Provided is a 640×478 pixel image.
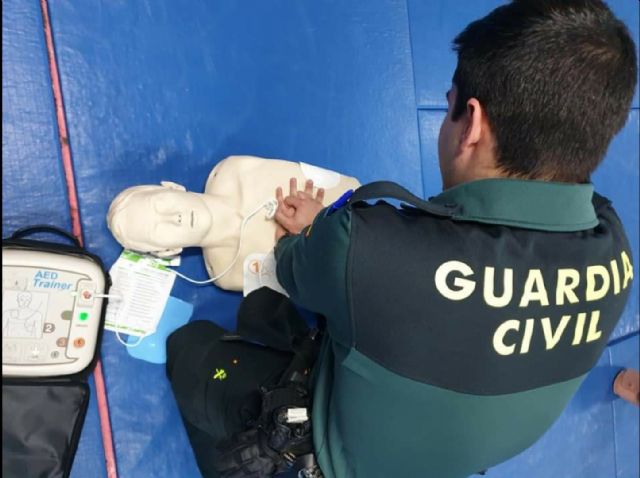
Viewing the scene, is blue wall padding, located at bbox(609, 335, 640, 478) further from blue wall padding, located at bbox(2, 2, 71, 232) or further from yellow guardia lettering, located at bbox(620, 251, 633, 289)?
blue wall padding, located at bbox(2, 2, 71, 232)

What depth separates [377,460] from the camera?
30.1 inches

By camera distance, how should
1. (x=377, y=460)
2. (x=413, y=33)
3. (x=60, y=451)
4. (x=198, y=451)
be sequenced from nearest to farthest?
(x=377, y=460)
(x=60, y=451)
(x=198, y=451)
(x=413, y=33)

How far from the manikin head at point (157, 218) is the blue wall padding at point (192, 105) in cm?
10

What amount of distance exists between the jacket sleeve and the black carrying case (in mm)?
433

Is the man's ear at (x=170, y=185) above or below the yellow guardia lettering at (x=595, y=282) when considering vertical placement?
above

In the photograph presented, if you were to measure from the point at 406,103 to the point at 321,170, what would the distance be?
41cm

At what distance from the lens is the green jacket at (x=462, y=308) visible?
2.00 feet

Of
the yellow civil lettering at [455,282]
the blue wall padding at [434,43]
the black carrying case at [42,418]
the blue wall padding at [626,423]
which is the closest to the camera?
the yellow civil lettering at [455,282]

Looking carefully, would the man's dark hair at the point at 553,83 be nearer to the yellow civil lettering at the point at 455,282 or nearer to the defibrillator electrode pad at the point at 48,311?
the yellow civil lettering at the point at 455,282

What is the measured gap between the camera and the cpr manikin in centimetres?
97

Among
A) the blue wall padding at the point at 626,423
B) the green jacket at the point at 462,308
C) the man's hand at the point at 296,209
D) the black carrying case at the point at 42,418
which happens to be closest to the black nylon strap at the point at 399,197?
the green jacket at the point at 462,308

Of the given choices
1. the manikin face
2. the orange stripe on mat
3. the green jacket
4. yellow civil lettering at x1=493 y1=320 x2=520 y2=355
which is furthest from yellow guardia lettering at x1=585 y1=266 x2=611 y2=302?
the orange stripe on mat

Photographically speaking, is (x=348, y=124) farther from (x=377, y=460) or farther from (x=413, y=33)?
(x=377, y=460)

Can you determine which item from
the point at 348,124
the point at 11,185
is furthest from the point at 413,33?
the point at 11,185
